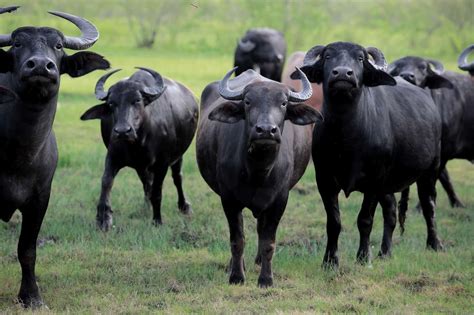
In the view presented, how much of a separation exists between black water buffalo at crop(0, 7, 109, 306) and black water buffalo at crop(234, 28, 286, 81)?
1301cm

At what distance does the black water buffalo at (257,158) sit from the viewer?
6.81 meters

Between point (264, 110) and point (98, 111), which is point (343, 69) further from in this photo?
point (98, 111)

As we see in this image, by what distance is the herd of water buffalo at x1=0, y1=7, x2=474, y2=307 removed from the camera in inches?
246

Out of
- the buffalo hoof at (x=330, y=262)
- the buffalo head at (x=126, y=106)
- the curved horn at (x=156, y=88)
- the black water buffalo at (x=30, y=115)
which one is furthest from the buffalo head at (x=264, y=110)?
the curved horn at (x=156, y=88)

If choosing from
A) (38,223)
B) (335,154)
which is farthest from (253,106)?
(38,223)

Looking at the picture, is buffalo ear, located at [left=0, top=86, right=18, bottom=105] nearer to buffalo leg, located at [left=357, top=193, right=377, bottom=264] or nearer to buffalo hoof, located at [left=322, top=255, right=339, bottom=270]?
buffalo hoof, located at [left=322, top=255, right=339, bottom=270]

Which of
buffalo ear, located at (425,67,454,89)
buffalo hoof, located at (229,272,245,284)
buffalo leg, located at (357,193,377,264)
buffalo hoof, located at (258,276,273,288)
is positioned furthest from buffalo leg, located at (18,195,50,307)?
buffalo ear, located at (425,67,454,89)

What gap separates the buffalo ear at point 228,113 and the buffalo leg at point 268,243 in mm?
800

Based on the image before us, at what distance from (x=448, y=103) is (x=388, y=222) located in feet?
8.64

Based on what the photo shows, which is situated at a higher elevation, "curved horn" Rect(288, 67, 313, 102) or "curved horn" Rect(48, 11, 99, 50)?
"curved horn" Rect(48, 11, 99, 50)

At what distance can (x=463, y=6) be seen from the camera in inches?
1473

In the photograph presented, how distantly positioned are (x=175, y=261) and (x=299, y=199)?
3.83 meters

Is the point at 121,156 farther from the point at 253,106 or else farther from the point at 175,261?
the point at 253,106

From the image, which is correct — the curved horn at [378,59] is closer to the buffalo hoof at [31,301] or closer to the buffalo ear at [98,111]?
the buffalo ear at [98,111]
